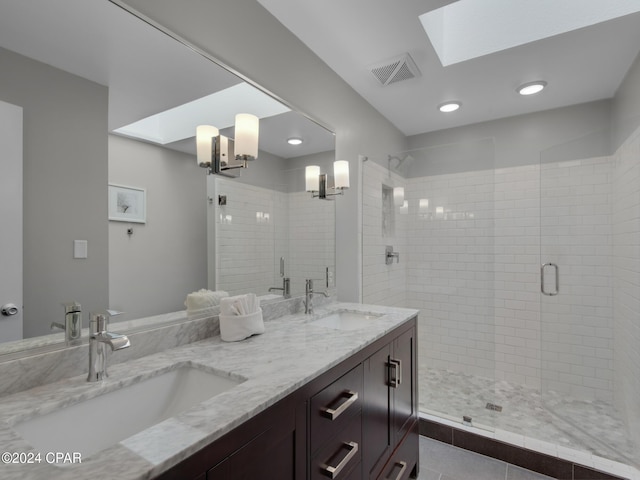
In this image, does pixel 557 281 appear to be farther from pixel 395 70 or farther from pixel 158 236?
pixel 158 236

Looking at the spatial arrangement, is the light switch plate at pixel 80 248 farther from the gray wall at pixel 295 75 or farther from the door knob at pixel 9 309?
the gray wall at pixel 295 75

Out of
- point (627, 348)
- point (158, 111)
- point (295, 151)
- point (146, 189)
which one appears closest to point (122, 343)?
point (146, 189)

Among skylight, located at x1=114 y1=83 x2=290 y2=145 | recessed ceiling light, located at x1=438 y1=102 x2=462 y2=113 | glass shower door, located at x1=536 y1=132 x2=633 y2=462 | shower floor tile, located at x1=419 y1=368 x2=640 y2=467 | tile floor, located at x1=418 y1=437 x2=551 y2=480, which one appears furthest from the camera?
recessed ceiling light, located at x1=438 y1=102 x2=462 y2=113

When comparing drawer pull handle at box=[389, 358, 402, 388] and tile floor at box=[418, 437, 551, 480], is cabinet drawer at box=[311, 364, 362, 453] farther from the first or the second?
tile floor at box=[418, 437, 551, 480]

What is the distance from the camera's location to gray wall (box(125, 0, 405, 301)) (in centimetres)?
137

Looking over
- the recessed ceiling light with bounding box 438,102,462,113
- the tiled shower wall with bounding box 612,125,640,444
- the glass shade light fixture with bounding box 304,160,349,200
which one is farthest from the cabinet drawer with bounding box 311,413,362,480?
the recessed ceiling light with bounding box 438,102,462,113

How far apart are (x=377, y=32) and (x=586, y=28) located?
3.86 ft

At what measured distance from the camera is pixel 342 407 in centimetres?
112

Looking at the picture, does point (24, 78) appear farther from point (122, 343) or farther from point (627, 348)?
point (627, 348)

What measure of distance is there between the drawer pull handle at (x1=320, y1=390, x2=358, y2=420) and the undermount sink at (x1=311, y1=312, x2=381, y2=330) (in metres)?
0.74

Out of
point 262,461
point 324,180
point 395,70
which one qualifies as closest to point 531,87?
point 395,70

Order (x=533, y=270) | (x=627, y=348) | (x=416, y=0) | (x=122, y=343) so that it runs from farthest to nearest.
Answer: (x=533, y=270)
(x=627, y=348)
(x=416, y=0)
(x=122, y=343)

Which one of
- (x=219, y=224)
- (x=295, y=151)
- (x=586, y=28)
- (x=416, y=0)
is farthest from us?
(x=295, y=151)

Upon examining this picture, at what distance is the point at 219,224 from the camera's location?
151 cm
